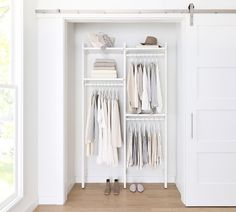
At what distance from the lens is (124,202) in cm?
326

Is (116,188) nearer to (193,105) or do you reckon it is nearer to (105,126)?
(105,126)

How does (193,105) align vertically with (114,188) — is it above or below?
above

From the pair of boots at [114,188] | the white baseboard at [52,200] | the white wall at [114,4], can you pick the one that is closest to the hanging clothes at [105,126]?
the pair of boots at [114,188]

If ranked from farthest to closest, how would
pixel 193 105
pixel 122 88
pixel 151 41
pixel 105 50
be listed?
1. pixel 122 88
2. pixel 105 50
3. pixel 151 41
4. pixel 193 105

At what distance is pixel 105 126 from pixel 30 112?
1.06m

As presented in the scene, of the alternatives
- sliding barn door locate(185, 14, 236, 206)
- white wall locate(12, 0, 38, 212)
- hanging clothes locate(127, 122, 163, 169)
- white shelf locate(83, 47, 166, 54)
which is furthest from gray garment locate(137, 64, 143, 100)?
white wall locate(12, 0, 38, 212)

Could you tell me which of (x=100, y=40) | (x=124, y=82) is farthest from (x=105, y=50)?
(x=124, y=82)

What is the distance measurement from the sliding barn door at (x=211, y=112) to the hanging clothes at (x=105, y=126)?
3.26ft

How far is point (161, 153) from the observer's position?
3.80 m

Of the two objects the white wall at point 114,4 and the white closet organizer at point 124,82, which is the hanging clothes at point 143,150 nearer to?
the white closet organizer at point 124,82

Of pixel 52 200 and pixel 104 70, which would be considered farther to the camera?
pixel 104 70

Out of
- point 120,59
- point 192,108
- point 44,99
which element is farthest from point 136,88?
point 44,99

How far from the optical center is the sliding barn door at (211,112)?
3.16 metres

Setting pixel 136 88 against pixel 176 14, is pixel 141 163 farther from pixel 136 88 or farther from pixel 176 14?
pixel 176 14
